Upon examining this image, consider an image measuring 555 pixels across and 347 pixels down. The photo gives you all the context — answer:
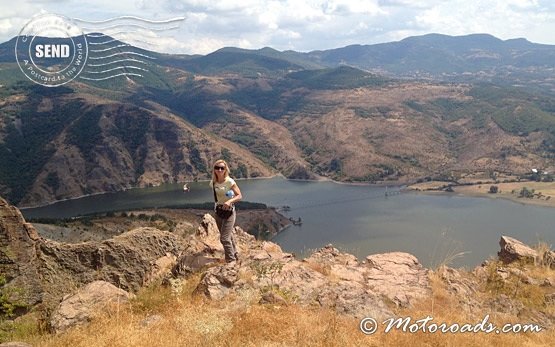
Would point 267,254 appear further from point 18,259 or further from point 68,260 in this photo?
point 18,259

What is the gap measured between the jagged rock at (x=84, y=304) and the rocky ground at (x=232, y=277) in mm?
16

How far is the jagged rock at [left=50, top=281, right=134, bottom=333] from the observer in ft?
24.1

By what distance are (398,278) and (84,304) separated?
6.18 meters

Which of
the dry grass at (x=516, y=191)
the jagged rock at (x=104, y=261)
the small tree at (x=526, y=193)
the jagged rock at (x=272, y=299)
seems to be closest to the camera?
the jagged rock at (x=272, y=299)

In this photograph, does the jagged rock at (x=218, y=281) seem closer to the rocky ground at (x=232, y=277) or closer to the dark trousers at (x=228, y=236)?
the rocky ground at (x=232, y=277)

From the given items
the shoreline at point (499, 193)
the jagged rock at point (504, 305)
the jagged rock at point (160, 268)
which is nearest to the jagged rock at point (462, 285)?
the jagged rock at point (504, 305)

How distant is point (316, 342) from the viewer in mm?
6492

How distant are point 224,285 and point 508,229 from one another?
113340 mm

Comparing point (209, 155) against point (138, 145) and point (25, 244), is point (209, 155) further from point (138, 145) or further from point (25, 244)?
point (25, 244)

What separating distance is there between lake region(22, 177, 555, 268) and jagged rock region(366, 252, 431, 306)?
67.5m

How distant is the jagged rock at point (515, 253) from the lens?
12.6m

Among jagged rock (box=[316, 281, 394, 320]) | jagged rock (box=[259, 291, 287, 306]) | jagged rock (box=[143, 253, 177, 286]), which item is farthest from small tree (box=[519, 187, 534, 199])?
jagged rock (box=[259, 291, 287, 306])

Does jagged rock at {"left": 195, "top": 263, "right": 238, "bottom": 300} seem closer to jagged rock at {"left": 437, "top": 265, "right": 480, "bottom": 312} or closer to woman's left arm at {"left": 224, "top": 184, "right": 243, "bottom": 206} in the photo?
woman's left arm at {"left": 224, "top": 184, "right": 243, "bottom": 206}

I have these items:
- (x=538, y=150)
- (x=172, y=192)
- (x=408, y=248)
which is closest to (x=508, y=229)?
(x=408, y=248)
